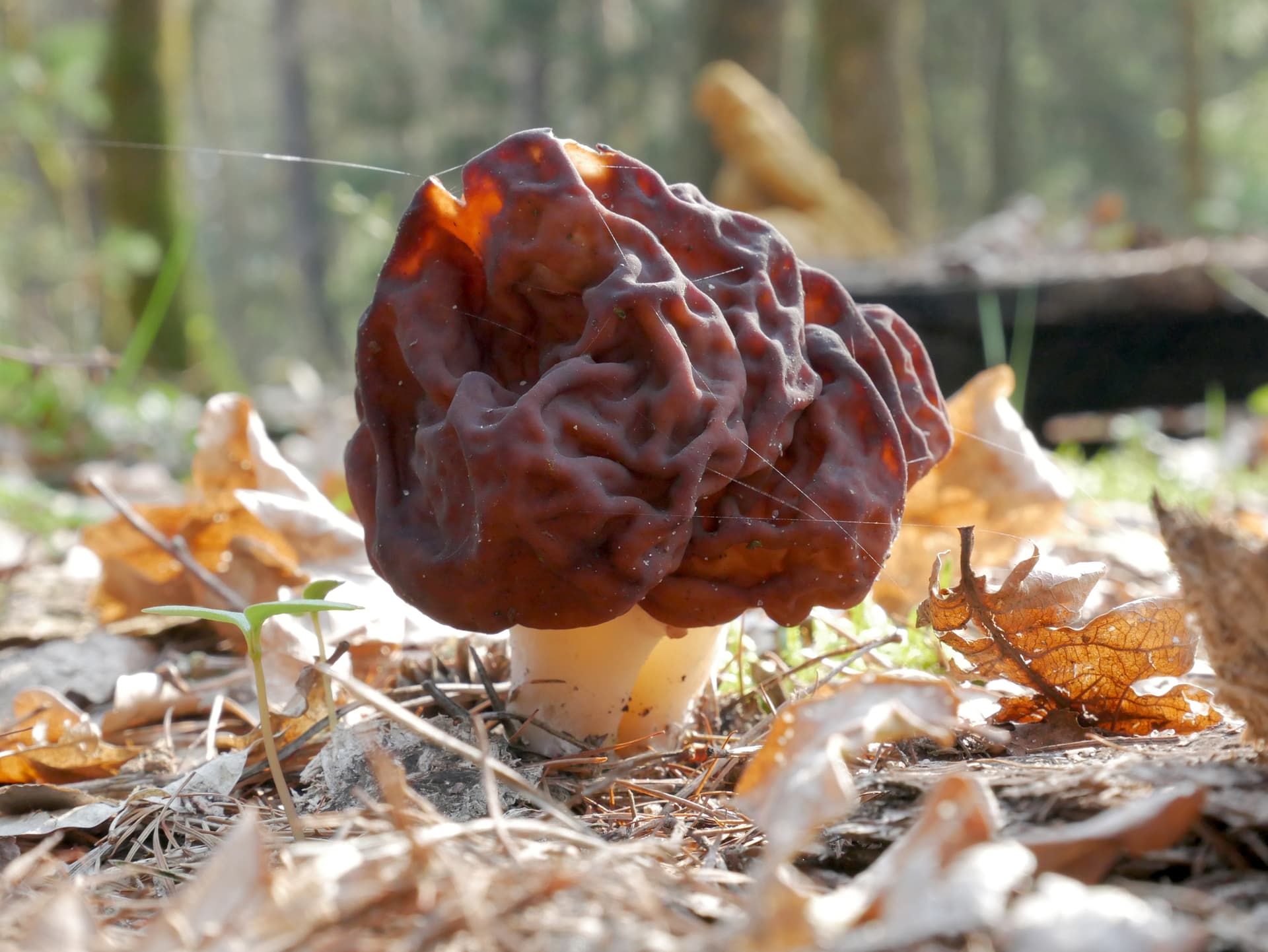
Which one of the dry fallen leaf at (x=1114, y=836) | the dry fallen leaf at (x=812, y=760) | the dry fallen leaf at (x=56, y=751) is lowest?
the dry fallen leaf at (x=56, y=751)

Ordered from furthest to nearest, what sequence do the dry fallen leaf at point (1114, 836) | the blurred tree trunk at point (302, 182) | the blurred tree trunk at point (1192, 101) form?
the blurred tree trunk at point (302, 182) < the blurred tree trunk at point (1192, 101) < the dry fallen leaf at point (1114, 836)

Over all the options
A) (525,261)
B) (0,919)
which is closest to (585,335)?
(525,261)

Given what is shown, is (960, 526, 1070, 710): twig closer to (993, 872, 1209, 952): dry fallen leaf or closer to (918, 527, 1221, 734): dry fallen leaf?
(918, 527, 1221, 734): dry fallen leaf

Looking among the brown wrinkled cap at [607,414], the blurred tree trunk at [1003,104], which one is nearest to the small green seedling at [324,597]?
the brown wrinkled cap at [607,414]

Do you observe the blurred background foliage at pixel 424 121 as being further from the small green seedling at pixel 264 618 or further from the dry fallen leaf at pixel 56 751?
the small green seedling at pixel 264 618

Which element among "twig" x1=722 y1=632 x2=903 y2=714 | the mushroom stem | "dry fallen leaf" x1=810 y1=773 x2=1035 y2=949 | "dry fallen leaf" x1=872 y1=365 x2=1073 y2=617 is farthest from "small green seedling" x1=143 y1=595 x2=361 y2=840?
"dry fallen leaf" x1=872 y1=365 x2=1073 y2=617

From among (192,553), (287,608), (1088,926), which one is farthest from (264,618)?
(192,553)

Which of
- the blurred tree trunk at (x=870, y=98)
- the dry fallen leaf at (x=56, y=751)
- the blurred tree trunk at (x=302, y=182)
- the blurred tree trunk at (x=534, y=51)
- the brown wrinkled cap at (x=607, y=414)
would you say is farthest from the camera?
the blurred tree trunk at (x=302, y=182)
